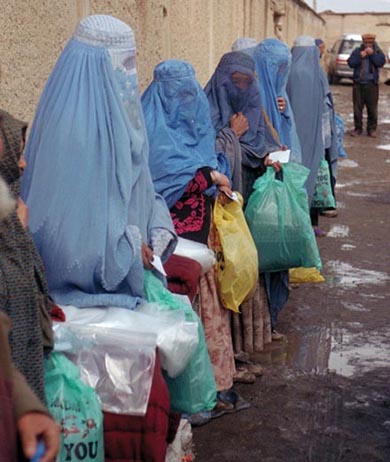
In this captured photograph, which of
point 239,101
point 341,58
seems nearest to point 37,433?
point 239,101

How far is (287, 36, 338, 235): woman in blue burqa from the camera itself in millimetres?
8281

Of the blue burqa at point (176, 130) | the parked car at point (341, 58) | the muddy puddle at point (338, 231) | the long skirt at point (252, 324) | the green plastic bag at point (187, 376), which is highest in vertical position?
the blue burqa at point (176, 130)

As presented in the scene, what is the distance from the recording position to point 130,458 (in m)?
3.12

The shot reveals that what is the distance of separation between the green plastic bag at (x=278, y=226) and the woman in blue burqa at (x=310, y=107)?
243 cm

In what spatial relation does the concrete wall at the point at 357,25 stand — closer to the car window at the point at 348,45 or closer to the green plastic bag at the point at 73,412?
the car window at the point at 348,45

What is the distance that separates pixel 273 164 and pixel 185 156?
4.32ft

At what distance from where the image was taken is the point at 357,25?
40.5 metres

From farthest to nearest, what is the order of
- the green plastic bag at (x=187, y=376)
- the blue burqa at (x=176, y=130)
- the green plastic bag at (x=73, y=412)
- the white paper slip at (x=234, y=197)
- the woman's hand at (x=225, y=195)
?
the white paper slip at (x=234, y=197), the woman's hand at (x=225, y=195), the blue burqa at (x=176, y=130), the green plastic bag at (x=187, y=376), the green plastic bag at (x=73, y=412)

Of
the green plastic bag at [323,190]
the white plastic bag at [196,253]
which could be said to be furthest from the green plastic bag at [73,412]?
the green plastic bag at [323,190]

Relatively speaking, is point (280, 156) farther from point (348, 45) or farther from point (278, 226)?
point (348, 45)

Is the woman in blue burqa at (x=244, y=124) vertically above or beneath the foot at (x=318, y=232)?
above

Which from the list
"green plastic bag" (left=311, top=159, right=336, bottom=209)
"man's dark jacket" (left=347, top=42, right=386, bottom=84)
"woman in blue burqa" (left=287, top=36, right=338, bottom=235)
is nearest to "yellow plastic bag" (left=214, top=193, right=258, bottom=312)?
"woman in blue burqa" (left=287, top=36, right=338, bottom=235)

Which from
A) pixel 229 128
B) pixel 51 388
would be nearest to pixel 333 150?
pixel 229 128

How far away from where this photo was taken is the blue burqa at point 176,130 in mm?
4477
